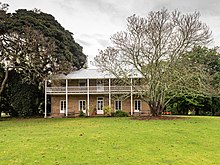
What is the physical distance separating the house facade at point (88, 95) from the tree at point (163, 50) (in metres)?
7.75

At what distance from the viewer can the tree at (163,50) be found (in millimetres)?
29484

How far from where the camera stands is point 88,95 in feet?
128

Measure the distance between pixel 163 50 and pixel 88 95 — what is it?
13041mm

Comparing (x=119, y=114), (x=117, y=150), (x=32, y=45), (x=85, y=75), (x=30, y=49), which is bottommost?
(x=117, y=150)

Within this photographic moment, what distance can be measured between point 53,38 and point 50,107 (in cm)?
1122

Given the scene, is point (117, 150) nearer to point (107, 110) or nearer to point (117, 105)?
point (107, 110)

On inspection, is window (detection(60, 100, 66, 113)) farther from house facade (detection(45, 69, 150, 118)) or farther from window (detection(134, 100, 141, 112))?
window (detection(134, 100, 141, 112))

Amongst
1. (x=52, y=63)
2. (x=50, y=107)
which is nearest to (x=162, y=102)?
(x=52, y=63)

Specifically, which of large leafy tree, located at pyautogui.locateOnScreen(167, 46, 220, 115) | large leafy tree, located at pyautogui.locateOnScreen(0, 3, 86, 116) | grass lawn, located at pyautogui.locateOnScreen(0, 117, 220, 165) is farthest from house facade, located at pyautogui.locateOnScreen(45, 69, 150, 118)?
grass lawn, located at pyautogui.locateOnScreen(0, 117, 220, 165)

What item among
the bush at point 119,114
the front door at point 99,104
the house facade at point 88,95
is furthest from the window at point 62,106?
the bush at point 119,114

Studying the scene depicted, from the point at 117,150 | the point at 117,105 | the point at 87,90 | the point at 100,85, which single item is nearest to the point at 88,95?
the point at 87,90

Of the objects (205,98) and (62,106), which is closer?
(62,106)

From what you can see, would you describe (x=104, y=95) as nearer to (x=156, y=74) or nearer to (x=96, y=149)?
(x=156, y=74)

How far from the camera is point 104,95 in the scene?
4116cm
